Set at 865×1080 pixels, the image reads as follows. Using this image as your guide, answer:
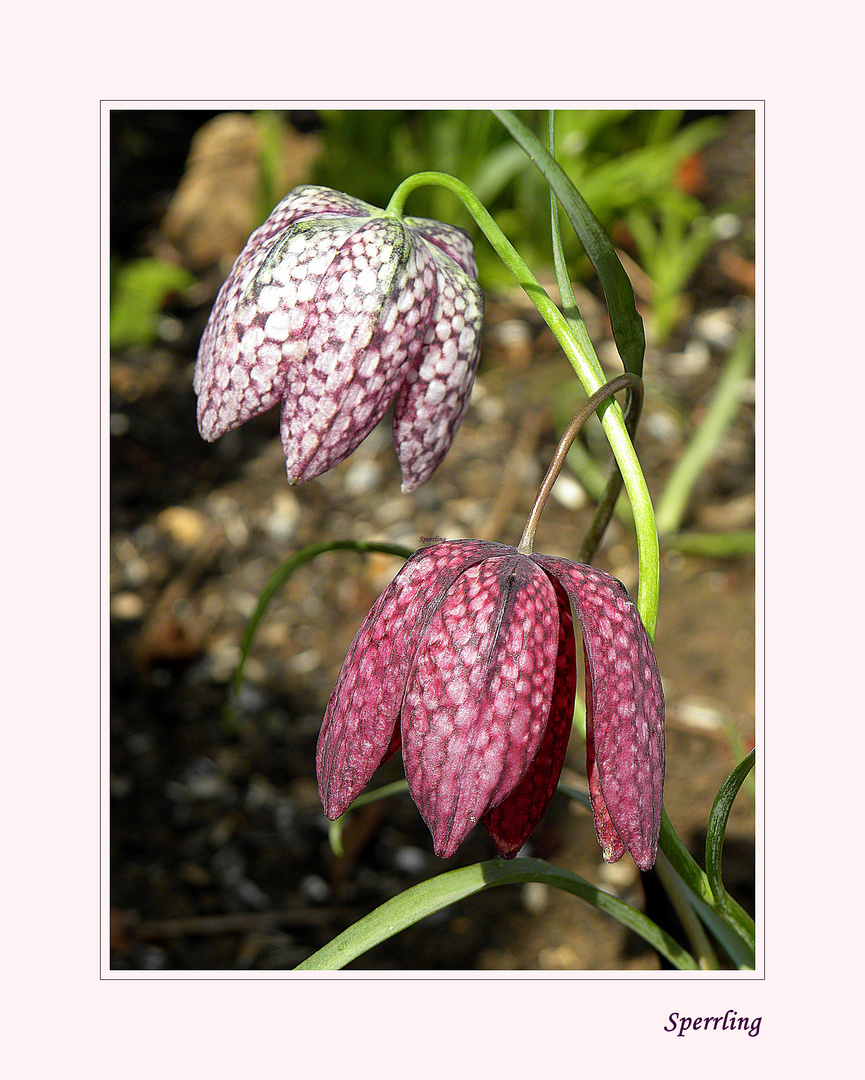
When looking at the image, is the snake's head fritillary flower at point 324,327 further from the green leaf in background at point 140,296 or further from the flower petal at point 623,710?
the green leaf in background at point 140,296

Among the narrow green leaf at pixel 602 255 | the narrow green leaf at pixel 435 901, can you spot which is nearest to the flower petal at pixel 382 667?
the narrow green leaf at pixel 435 901

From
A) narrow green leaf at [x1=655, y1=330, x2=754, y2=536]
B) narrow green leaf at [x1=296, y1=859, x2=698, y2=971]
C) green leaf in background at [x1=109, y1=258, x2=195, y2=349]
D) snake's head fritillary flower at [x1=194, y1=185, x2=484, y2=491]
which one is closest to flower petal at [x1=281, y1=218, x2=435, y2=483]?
snake's head fritillary flower at [x1=194, y1=185, x2=484, y2=491]

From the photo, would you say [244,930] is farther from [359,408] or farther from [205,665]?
[359,408]

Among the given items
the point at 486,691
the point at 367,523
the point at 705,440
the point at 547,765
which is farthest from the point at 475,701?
the point at 367,523

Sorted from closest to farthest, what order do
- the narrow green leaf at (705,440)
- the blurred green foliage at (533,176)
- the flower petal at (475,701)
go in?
the flower petal at (475,701)
the narrow green leaf at (705,440)
the blurred green foliage at (533,176)

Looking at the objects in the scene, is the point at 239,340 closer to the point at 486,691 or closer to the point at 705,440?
the point at 486,691
